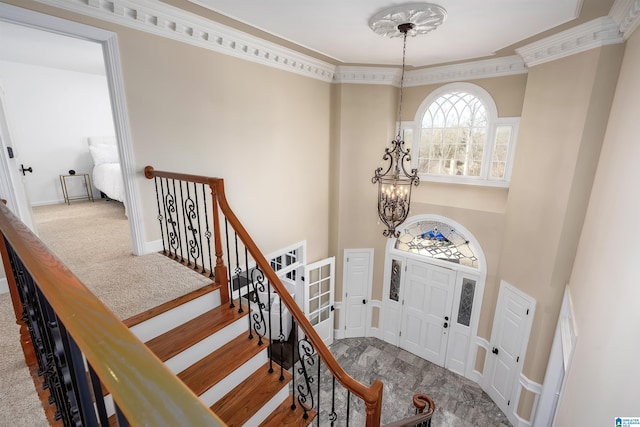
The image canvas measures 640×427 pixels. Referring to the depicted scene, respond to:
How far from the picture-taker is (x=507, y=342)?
14.9ft

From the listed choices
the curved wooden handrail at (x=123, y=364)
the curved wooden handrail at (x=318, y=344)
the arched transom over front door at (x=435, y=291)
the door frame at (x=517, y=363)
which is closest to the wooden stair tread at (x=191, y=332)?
the curved wooden handrail at (x=318, y=344)

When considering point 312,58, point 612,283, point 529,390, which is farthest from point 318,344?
point 312,58

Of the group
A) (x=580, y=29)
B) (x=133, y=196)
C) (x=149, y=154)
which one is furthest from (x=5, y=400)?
(x=580, y=29)

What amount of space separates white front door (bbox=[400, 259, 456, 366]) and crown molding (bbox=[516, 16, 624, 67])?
3.48m

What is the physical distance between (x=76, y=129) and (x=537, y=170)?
774 cm

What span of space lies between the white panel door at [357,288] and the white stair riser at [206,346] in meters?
3.65

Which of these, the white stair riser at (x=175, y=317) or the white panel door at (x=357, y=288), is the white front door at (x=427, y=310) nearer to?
the white panel door at (x=357, y=288)

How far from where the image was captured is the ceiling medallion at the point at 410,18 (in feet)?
9.06

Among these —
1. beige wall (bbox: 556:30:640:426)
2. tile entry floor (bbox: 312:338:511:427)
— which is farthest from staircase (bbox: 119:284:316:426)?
tile entry floor (bbox: 312:338:511:427)

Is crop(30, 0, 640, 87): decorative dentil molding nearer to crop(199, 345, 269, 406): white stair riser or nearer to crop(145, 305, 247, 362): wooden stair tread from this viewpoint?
crop(145, 305, 247, 362): wooden stair tread

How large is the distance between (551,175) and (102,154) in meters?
7.29

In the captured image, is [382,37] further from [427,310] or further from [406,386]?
[406,386]

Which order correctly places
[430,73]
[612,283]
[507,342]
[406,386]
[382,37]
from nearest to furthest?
1. [612,283]
2. [382,37]
3. [507,342]
4. [430,73]
5. [406,386]

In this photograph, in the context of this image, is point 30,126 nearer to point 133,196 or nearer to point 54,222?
point 54,222
